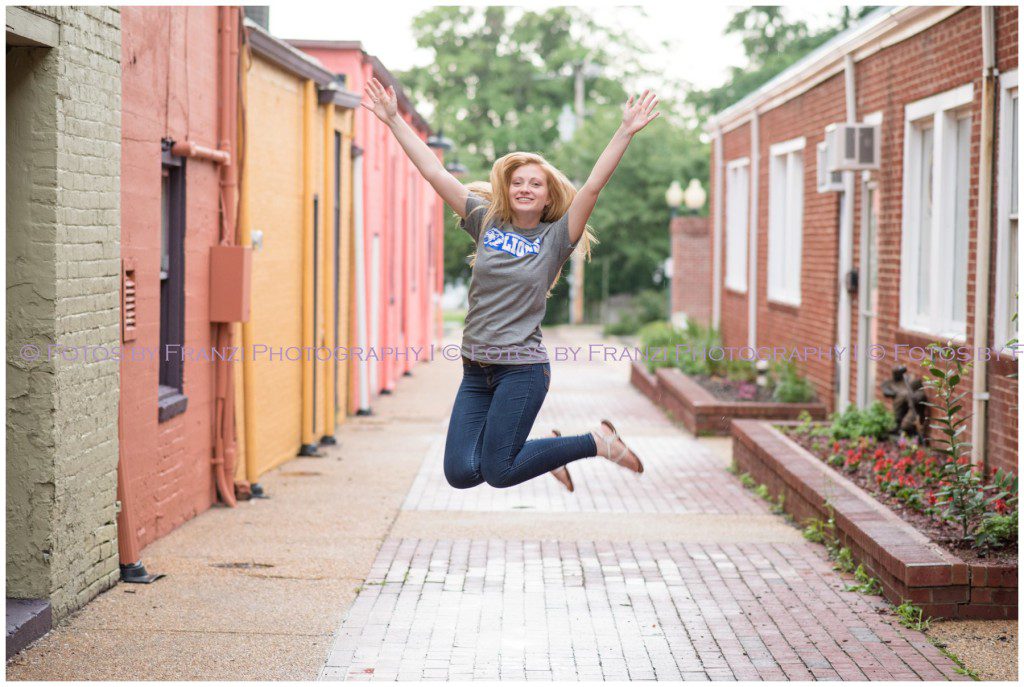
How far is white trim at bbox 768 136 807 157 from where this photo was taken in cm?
1542

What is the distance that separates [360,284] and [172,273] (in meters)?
7.47

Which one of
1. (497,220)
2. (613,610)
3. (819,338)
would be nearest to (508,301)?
(497,220)

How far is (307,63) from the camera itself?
475 inches

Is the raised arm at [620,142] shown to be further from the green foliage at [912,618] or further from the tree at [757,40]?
the tree at [757,40]

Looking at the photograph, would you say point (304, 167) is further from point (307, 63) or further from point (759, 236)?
point (759, 236)

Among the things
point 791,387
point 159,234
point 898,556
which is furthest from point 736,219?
point 898,556

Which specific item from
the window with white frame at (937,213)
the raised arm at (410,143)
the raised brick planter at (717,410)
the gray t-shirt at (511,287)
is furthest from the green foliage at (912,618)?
the raised brick planter at (717,410)

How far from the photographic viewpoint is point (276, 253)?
459 inches

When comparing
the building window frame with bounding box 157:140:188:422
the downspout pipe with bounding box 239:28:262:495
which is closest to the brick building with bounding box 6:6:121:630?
the building window frame with bounding box 157:140:188:422

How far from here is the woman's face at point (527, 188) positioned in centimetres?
552

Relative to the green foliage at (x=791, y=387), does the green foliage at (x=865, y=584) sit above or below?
below

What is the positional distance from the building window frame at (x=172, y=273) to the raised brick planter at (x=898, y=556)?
4189 mm

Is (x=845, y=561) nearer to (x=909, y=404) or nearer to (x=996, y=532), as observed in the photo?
(x=996, y=532)

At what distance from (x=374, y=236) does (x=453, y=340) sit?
1564 cm
